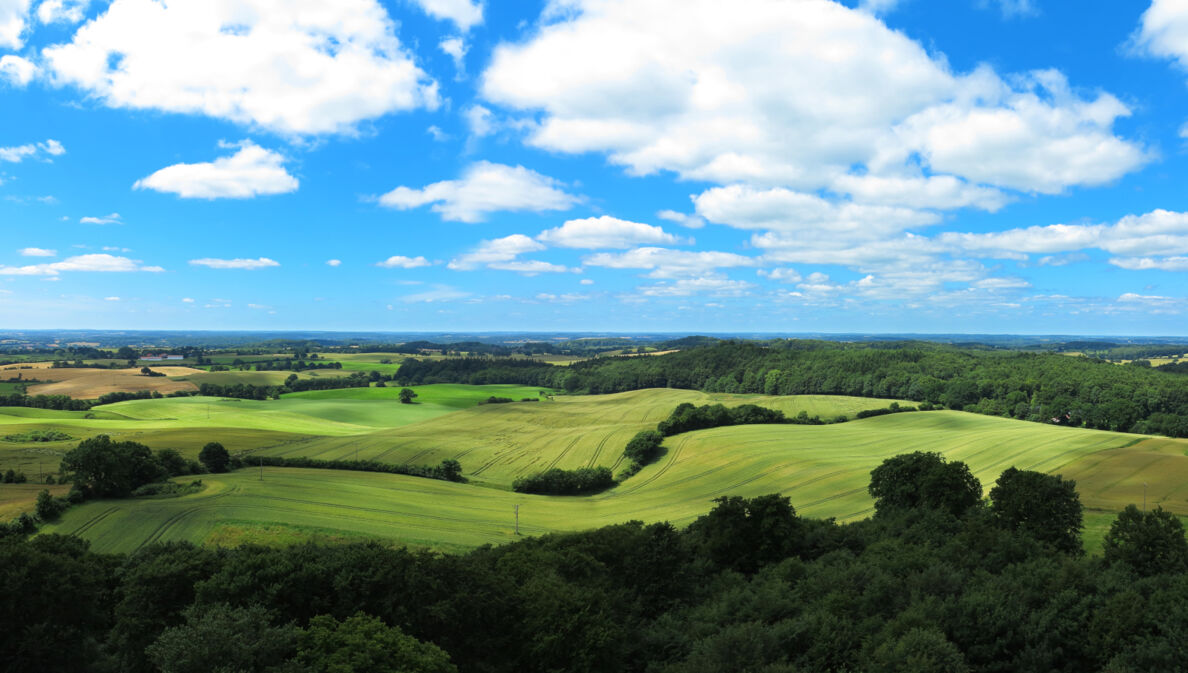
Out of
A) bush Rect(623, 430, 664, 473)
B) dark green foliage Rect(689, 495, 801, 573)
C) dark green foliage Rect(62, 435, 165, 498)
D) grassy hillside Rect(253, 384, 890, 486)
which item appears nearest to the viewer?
dark green foliage Rect(689, 495, 801, 573)

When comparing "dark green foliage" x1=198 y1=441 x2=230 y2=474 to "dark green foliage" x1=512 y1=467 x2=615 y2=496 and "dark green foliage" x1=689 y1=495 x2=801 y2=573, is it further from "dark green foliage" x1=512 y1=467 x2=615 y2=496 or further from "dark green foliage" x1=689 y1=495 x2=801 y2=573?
"dark green foliage" x1=689 y1=495 x2=801 y2=573

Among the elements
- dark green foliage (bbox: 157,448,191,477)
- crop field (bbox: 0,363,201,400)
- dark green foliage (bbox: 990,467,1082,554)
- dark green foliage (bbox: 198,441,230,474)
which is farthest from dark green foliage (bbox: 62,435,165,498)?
crop field (bbox: 0,363,201,400)

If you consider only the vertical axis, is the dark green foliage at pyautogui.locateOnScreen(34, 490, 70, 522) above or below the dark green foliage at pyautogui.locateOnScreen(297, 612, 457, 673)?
below

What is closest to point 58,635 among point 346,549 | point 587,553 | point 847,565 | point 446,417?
point 346,549

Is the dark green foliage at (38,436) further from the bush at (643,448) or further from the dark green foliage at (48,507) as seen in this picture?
the bush at (643,448)

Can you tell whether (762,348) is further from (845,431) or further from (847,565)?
(847,565)

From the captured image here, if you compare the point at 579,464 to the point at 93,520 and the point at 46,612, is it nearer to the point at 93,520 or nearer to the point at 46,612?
the point at 93,520
